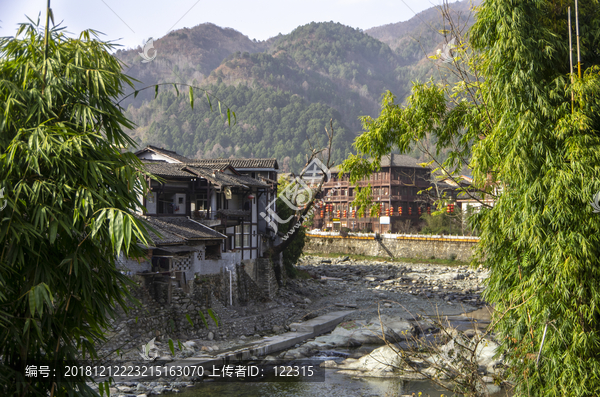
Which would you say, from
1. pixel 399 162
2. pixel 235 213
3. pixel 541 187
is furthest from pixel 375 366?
pixel 399 162

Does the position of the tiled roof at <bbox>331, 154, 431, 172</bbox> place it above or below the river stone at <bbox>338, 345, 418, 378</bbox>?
above

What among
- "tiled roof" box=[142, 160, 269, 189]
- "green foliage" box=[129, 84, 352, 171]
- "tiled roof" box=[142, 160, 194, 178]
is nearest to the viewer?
"tiled roof" box=[142, 160, 194, 178]

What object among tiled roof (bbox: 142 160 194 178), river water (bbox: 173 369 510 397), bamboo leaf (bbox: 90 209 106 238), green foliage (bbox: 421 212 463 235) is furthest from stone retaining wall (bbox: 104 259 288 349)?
green foliage (bbox: 421 212 463 235)

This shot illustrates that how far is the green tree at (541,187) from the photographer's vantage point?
20.4ft

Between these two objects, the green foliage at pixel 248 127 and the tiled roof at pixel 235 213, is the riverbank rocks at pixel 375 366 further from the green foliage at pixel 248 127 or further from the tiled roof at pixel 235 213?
the green foliage at pixel 248 127

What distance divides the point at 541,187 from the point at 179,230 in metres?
18.5

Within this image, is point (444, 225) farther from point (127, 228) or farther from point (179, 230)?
point (127, 228)

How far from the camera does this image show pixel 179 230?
22.5m

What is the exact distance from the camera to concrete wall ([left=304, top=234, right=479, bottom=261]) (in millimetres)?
52188

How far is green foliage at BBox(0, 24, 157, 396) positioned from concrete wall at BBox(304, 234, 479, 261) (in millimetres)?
47373

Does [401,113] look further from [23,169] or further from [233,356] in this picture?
[233,356]

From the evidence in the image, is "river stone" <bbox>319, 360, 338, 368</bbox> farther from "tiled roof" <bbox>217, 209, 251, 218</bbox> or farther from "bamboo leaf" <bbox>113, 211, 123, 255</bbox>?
"bamboo leaf" <bbox>113, 211, 123, 255</bbox>

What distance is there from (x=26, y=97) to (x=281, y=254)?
29.5 meters

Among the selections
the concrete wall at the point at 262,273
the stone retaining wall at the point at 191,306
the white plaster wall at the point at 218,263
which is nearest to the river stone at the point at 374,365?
the stone retaining wall at the point at 191,306
